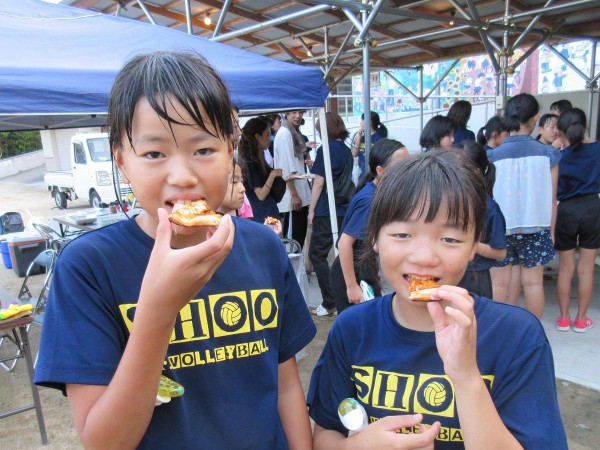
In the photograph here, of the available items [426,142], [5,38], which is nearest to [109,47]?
[5,38]

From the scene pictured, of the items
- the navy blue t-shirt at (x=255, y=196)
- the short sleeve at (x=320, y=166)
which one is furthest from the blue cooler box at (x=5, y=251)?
the short sleeve at (x=320, y=166)

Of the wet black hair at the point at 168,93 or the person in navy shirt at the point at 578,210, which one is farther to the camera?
the person in navy shirt at the point at 578,210

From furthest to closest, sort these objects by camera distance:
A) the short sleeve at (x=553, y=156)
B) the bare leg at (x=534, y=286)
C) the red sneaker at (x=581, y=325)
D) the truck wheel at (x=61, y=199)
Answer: the truck wheel at (x=61, y=199)
the red sneaker at (x=581, y=325)
the bare leg at (x=534, y=286)
the short sleeve at (x=553, y=156)

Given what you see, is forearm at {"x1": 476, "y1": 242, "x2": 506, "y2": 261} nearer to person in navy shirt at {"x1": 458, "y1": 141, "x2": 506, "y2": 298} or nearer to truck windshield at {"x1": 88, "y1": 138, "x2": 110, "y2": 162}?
person in navy shirt at {"x1": 458, "y1": 141, "x2": 506, "y2": 298}

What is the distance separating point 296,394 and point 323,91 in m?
3.18

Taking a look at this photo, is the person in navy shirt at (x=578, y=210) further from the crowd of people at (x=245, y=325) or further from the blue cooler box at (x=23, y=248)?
the blue cooler box at (x=23, y=248)

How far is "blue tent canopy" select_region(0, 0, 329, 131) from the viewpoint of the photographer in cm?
264

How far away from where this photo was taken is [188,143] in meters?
0.82

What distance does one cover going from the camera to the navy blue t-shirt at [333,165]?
457 centimetres

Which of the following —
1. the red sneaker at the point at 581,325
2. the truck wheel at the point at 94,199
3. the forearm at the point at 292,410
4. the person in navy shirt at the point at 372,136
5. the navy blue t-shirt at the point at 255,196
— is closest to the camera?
the forearm at the point at 292,410

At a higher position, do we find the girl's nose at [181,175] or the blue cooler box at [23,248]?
the girl's nose at [181,175]

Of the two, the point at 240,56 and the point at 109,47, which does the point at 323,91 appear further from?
the point at 109,47

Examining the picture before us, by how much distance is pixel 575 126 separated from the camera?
153 inches

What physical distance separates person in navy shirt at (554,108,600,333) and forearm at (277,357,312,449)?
147 inches
